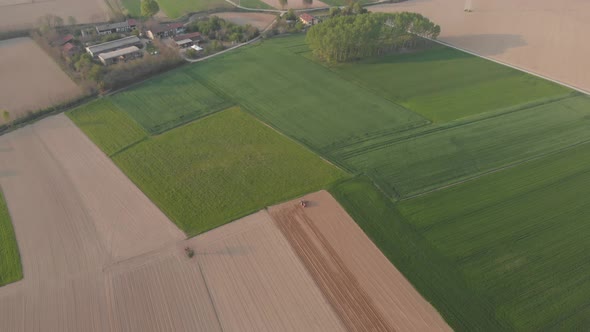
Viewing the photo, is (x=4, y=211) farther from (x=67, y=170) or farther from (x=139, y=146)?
(x=139, y=146)

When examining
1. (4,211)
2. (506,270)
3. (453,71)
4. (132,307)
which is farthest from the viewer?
(453,71)

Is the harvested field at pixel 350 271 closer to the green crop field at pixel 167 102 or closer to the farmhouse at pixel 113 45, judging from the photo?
the green crop field at pixel 167 102

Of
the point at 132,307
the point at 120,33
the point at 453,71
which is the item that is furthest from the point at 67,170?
the point at 453,71

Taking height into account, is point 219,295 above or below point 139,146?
below

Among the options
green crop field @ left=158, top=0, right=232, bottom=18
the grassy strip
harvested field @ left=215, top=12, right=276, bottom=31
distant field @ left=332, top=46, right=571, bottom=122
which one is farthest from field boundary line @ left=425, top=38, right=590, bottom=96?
green crop field @ left=158, top=0, right=232, bottom=18

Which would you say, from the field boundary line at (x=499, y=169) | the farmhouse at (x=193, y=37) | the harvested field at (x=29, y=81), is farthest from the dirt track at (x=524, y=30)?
the harvested field at (x=29, y=81)
